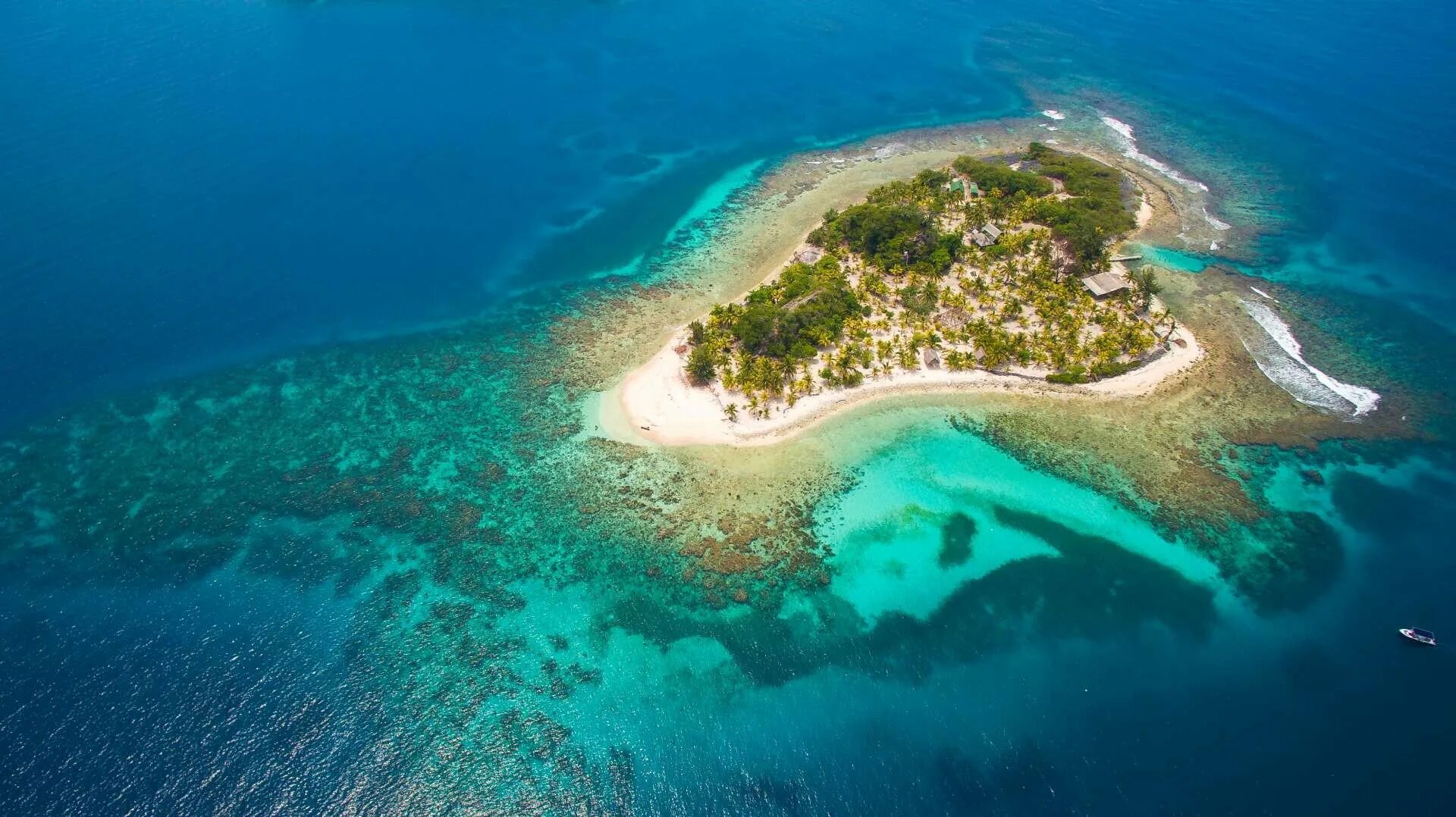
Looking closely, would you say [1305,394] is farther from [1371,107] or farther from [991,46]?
[991,46]

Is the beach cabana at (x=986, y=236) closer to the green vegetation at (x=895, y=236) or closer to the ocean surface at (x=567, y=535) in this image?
the green vegetation at (x=895, y=236)

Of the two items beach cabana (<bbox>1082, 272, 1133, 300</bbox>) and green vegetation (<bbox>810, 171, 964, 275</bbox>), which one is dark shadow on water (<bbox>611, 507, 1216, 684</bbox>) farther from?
green vegetation (<bbox>810, 171, 964, 275</bbox>)

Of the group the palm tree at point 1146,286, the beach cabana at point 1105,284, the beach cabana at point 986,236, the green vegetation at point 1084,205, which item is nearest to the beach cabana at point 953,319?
the beach cabana at point 986,236

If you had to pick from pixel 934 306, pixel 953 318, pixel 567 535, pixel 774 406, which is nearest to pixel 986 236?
pixel 934 306

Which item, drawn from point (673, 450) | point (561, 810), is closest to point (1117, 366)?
point (673, 450)

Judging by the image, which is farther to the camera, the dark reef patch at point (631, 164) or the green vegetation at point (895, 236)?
the dark reef patch at point (631, 164)

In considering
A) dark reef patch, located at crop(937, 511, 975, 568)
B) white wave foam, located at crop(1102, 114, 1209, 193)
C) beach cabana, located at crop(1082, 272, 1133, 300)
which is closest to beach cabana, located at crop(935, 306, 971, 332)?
beach cabana, located at crop(1082, 272, 1133, 300)

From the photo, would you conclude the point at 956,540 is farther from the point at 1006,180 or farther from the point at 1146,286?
the point at 1006,180
